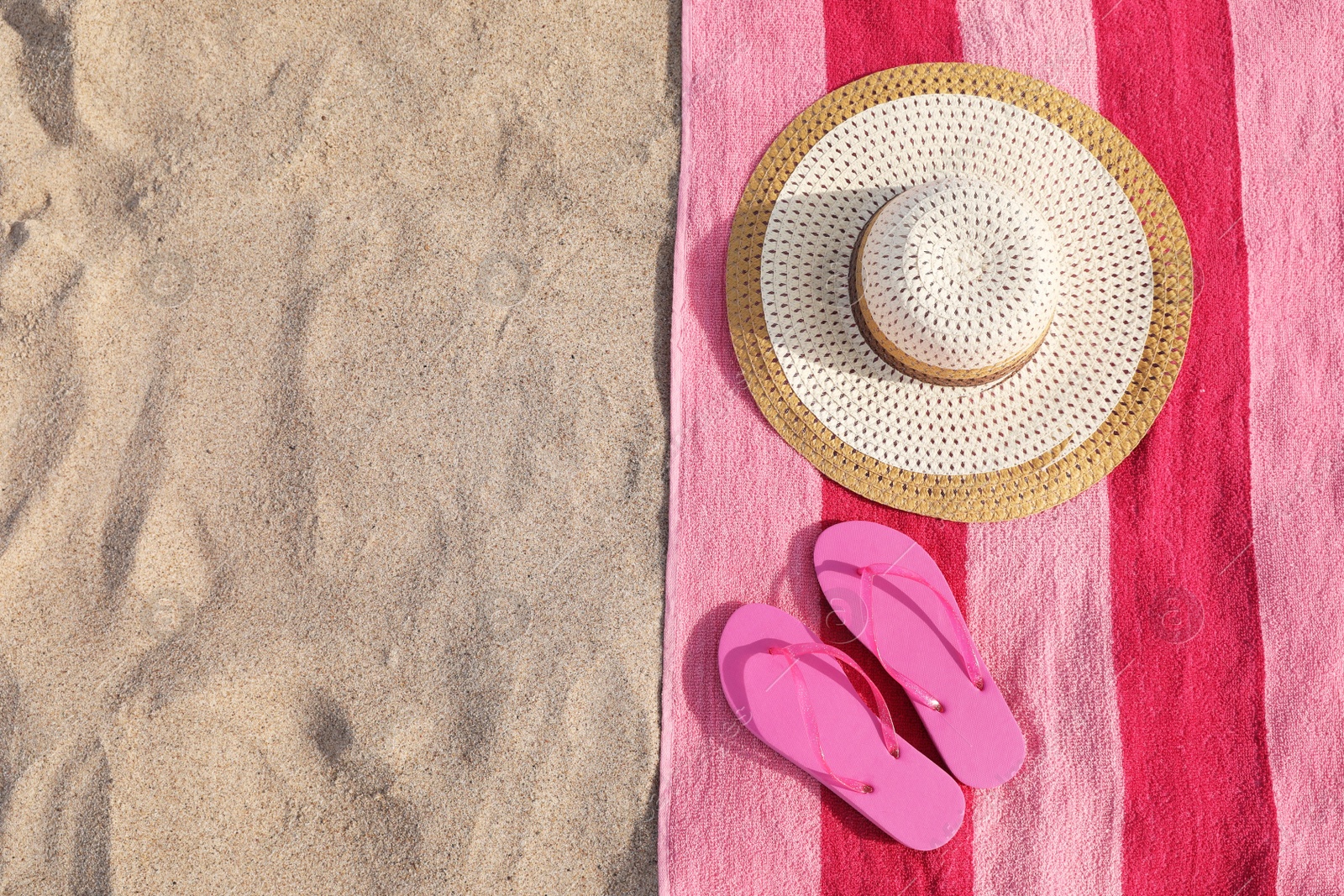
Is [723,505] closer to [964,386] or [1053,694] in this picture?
[964,386]

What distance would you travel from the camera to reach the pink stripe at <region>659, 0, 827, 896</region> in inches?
38.2

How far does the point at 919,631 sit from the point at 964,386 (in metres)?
0.28

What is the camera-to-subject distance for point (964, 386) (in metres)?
0.94

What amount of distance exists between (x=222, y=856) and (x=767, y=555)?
672 millimetres

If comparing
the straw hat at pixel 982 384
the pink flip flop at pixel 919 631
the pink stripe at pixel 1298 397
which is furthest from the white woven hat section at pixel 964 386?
the pink stripe at pixel 1298 397

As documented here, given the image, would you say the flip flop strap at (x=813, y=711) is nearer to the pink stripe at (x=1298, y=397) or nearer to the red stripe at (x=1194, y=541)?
the red stripe at (x=1194, y=541)

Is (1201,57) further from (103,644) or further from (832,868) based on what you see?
(103,644)

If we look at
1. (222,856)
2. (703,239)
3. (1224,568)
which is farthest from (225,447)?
(1224,568)

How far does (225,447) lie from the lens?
3.23 feet

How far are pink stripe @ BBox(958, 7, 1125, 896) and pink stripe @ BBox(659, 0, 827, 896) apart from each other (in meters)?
0.20

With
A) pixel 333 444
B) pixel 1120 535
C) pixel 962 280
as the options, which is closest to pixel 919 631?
pixel 1120 535

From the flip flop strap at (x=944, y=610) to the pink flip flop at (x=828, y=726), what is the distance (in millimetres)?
42

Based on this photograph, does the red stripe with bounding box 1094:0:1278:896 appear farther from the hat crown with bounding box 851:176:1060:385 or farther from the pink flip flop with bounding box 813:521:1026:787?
the hat crown with bounding box 851:176:1060:385

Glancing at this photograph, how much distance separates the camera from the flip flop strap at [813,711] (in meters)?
0.97
